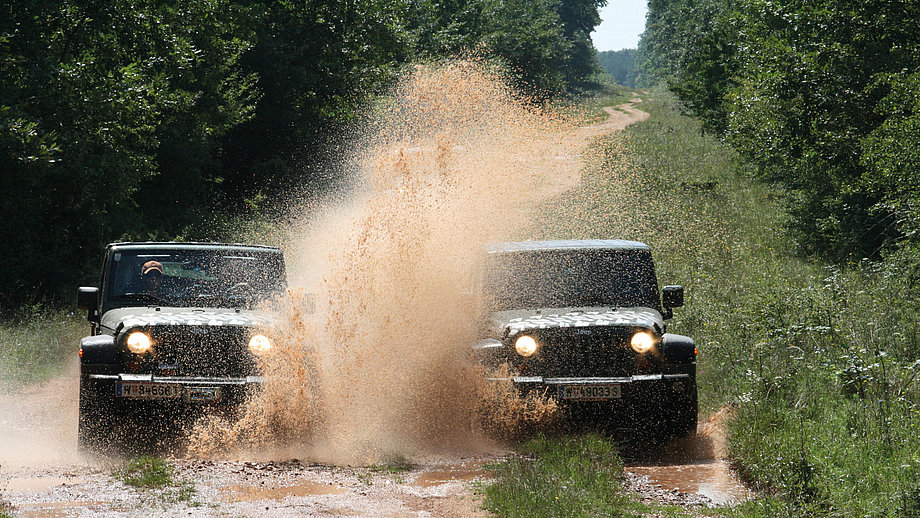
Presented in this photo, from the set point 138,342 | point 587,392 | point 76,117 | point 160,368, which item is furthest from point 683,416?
point 76,117

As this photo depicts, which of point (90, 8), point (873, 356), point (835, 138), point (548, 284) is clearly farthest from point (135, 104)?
point (873, 356)

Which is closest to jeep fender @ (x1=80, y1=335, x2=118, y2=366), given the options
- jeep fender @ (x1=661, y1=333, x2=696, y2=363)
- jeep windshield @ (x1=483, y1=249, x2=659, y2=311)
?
jeep windshield @ (x1=483, y1=249, x2=659, y2=311)

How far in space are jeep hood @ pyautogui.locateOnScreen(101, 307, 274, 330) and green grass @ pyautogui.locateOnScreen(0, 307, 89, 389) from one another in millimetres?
4558

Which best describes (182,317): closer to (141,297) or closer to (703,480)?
(141,297)

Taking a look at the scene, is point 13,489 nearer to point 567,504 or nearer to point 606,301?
point 567,504

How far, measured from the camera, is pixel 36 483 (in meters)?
6.63

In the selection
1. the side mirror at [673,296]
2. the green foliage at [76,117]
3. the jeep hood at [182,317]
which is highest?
the green foliage at [76,117]

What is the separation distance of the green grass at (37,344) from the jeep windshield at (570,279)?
688cm

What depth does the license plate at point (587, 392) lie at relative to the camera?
7.97m

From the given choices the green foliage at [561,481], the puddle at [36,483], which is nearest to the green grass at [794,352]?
the green foliage at [561,481]

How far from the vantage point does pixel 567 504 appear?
5.84 meters

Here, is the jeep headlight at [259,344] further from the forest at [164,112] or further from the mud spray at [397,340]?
the forest at [164,112]

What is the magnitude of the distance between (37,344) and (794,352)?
34.8 feet

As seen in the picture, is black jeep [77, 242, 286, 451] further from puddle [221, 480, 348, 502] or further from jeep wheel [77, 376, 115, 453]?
puddle [221, 480, 348, 502]
